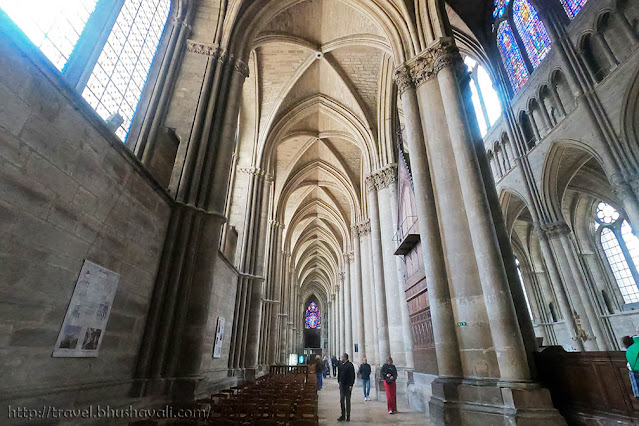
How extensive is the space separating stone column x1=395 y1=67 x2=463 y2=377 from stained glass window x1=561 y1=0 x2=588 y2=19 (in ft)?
35.7

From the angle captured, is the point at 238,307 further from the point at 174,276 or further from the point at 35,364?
the point at 35,364

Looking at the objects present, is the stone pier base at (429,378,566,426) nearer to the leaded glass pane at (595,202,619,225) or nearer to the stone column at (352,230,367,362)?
the stone column at (352,230,367,362)

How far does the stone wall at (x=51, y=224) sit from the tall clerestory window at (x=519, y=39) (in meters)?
18.0

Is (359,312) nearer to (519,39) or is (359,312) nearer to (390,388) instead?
(390,388)

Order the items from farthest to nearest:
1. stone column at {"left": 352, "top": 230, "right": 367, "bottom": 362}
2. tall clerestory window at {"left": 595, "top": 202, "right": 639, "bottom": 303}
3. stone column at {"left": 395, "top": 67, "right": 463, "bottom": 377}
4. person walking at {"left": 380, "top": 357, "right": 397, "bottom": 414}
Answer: stone column at {"left": 352, "top": 230, "right": 367, "bottom": 362}, tall clerestory window at {"left": 595, "top": 202, "right": 639, "bottom": 303}, person walking at {"left": 380, "top": 357, "right": 397, "bottom": 414}, stone column at {"left": 395, "top": 67, "right": 463, "bottom": 377}

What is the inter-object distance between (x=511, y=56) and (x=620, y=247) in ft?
39.9

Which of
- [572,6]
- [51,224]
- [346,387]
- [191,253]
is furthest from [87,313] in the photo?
[572,6]

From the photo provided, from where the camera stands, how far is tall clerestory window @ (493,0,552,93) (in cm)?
1438

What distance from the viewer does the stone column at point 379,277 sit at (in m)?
12.2

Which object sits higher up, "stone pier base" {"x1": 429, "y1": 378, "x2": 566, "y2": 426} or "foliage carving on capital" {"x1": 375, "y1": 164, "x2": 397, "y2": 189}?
"foliage carving on capital" {"x1": 375, "y1": 164, "x2": 397, "y2": 189}

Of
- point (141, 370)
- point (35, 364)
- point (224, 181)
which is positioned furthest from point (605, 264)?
point (35, 364)

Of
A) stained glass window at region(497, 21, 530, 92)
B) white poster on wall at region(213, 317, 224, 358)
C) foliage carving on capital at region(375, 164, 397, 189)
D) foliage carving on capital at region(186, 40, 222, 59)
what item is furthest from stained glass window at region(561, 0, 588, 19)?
white poster on wall at region(213, 317, 224, 358)

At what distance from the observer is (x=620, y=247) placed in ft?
53.8

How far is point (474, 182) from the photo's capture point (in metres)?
5.85
